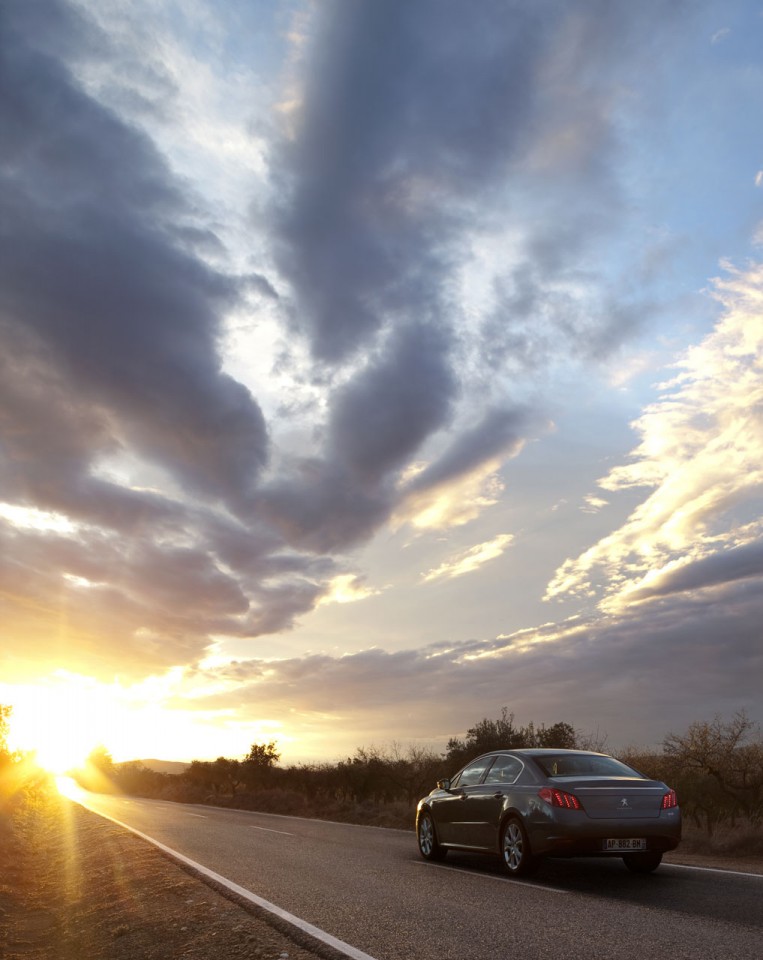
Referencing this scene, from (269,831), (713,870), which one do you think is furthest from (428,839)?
(269,831)

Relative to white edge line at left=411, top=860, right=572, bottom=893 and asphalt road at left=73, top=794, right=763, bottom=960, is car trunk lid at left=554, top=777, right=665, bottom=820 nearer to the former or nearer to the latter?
asphalt road at left=73, top=794, right=763, bottom=960

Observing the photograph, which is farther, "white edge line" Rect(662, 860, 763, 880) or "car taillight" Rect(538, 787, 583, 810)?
"white edge line" Rect(662, 860, 763, 880)

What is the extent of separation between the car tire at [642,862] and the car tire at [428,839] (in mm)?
2871

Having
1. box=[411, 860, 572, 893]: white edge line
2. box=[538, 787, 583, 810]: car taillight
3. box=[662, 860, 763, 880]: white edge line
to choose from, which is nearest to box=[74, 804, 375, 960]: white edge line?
box=[411, 860, 572, 893]: white edge line

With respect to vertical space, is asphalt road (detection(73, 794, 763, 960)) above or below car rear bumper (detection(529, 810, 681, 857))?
below

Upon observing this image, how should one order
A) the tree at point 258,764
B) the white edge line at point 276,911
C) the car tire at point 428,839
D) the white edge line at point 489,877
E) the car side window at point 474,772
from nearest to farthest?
1. the white edge line at point 276,911
2. the white edge line at point 489,877
3. the car side window at point 474,772
4. the car tire at point 428,839
5. the tree at point 258,764

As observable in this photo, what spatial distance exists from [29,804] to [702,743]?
26.6 m

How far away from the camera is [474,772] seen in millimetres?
12078

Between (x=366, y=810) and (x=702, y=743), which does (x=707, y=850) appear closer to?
(x=702, y=743)

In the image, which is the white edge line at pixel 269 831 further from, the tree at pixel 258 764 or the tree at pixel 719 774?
the tree at pixel 258 764

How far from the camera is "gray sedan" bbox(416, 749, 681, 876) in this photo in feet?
31.4

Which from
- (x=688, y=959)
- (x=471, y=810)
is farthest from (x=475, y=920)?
(x=471, y=810)

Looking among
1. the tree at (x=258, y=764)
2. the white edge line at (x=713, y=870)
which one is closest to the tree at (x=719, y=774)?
the white edge line at (x=713, y=870)

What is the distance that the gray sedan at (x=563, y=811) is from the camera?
958 cm
